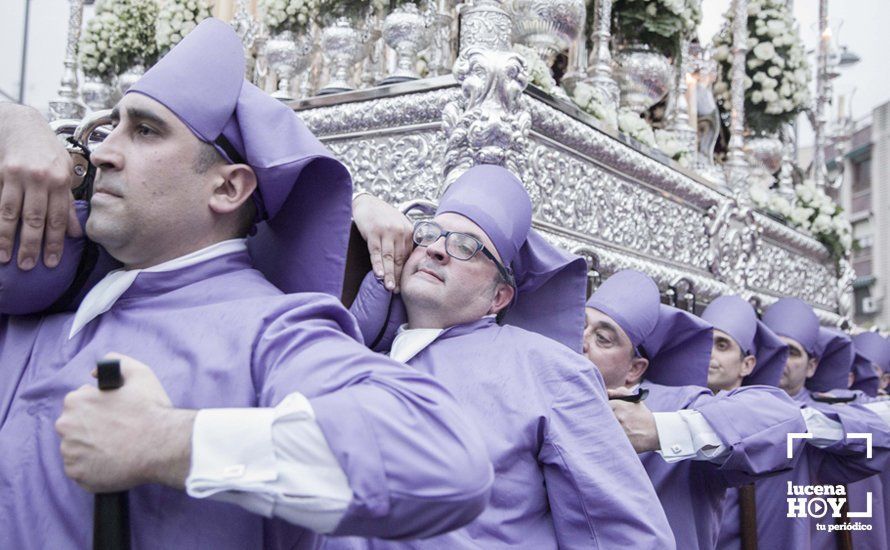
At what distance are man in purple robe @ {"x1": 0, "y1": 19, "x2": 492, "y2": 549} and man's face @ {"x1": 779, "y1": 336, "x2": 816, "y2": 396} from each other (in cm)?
508

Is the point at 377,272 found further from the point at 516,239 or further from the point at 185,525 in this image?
the point at 185,525

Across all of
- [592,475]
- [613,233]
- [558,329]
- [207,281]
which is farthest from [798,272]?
[207,281]

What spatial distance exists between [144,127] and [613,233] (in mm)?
3430

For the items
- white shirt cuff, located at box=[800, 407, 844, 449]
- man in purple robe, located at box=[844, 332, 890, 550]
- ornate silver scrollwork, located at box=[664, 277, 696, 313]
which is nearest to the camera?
white shirt cuff, located at box=[800, 407, 844, 449]

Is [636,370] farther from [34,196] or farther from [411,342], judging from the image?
[34,196]

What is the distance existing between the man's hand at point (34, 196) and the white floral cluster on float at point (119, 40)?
420 cm

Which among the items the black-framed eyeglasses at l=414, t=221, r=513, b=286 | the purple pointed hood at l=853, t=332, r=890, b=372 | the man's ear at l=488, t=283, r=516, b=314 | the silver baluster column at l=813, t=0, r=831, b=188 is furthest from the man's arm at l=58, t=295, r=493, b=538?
the silver baluster column at l=813, t=0, r=831, b=188

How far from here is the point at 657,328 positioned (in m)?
4.50

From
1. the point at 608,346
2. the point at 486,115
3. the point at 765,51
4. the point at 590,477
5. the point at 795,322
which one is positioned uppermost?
the point at 765,51

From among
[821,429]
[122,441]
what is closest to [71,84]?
[821,429]

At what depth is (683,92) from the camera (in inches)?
279

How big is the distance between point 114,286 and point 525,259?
158 cm

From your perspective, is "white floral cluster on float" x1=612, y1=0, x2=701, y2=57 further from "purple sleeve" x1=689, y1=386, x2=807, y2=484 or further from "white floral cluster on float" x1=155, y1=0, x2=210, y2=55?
"purple sleeve" x1=689, y1=386, x2=807, y2=484

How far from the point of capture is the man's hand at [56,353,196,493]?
151 cm
